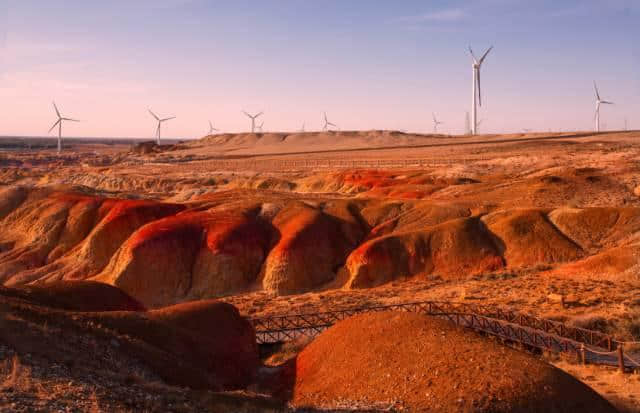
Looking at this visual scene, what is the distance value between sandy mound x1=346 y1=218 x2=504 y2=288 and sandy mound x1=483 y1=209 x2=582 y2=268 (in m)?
1.02

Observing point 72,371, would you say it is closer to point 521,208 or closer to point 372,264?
point 372,264

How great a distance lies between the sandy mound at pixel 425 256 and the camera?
44.3m

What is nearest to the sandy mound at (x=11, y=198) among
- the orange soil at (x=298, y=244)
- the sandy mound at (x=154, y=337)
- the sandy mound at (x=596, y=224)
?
the orange soil at (x=298, y=244)

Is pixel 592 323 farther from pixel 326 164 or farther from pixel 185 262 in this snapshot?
pixel 326 164

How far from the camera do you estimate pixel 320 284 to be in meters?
46.3

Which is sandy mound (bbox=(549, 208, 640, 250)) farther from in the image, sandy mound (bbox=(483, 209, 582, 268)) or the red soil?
the red soil

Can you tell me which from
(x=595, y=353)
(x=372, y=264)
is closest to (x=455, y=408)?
(x=595, y=353)

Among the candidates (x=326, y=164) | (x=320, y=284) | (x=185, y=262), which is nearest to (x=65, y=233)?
(x=185, y=262)

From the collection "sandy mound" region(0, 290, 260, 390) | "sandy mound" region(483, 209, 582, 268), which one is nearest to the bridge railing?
"sandy mound" region(0, 290, 260, 390)

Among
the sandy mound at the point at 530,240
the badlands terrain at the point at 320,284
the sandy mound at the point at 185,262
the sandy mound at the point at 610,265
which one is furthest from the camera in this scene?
the sandy mound at the point at 185,262

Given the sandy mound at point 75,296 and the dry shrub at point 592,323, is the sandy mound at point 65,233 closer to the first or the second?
the sandy mound at point 75,296

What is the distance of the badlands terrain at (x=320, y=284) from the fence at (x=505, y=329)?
1.43 m

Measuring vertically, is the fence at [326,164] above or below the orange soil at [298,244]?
above

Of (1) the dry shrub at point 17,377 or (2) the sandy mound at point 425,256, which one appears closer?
(1) the dry shrub at point 17,377
